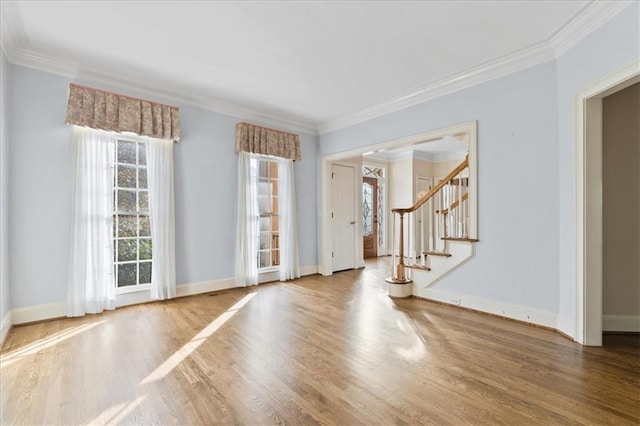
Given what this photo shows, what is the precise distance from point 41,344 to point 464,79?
16.6 feet

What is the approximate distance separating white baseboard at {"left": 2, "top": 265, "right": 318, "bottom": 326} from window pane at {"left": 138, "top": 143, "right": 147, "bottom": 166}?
5.47 feet

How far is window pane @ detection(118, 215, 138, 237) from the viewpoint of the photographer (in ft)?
Result: 12.4

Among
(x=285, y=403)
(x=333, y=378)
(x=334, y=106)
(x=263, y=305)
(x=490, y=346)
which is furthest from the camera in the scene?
(x=334, y=106)

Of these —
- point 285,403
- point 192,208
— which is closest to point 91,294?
point 192,208

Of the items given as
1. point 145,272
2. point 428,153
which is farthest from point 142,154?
point 428,153

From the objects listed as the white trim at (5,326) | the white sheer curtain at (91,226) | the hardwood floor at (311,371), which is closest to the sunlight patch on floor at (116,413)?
the hardwood floor at (311,371)

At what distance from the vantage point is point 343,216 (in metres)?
6.14

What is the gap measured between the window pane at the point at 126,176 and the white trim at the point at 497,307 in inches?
160

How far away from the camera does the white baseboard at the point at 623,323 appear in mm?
2842

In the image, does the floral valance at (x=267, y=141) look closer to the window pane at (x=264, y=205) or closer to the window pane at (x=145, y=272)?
the window pane at (x=264, y=205)

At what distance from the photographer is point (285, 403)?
180cm

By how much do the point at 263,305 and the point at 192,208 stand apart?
169 cm

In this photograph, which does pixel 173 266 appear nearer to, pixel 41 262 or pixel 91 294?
pixel 91 294

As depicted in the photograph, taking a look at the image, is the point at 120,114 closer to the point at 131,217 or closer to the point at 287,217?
the point at 131,217
